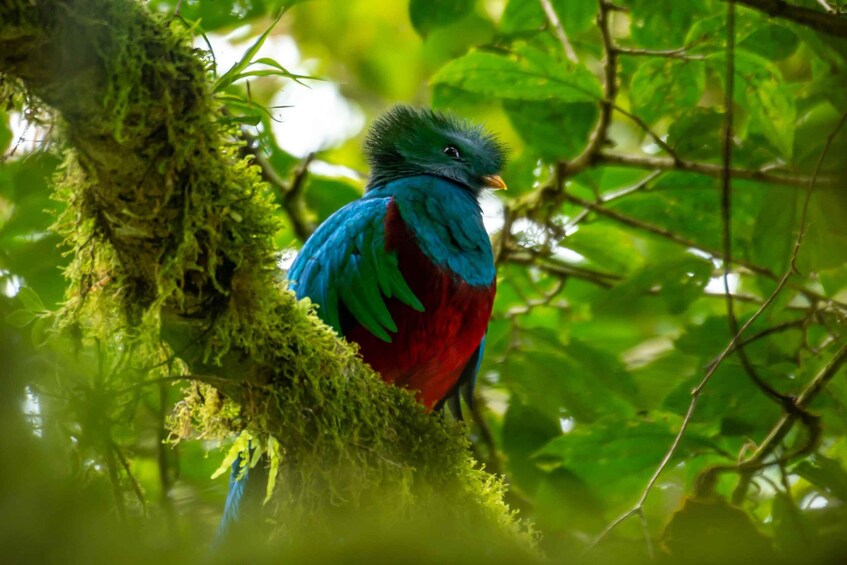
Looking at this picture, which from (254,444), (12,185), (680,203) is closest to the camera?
(254,444)

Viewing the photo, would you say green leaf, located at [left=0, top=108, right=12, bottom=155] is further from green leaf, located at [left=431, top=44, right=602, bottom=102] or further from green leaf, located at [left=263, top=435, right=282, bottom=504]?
green leaf, located at [left=263, top=435, right=282, bottom=504]

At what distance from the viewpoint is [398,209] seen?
11.4 ft

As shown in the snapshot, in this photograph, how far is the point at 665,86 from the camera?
3799 millimetres

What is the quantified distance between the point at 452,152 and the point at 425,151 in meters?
0.13

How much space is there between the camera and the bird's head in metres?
3.94

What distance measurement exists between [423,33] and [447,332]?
55.3 inches

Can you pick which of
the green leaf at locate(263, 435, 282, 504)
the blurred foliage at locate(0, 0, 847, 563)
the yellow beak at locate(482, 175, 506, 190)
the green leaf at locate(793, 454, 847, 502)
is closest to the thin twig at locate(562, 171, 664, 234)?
the blurred foliage at locate(0, 0, 847, 563)

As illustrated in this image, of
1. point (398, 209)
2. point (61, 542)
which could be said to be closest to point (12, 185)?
point (398, 209)

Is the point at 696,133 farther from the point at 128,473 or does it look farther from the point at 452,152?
the point at 128,473

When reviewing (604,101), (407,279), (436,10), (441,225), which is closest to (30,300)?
(407,279)

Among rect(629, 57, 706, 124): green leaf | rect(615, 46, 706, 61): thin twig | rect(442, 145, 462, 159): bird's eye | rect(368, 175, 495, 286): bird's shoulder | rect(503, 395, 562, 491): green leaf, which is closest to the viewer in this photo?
rect(368, 175, 495, 286): bird's shoulder

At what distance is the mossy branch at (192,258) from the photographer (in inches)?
70.9

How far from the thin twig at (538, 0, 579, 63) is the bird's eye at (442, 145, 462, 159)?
2.09ft

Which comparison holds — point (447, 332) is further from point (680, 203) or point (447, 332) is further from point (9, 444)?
point (9, 444)
